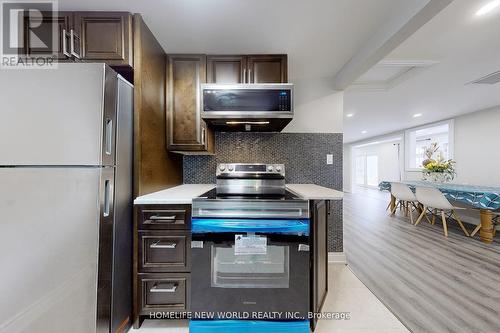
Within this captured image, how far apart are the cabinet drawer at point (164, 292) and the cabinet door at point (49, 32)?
5.69 ft

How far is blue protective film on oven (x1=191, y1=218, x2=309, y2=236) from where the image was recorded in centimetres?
147

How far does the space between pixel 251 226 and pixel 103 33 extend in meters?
1.80

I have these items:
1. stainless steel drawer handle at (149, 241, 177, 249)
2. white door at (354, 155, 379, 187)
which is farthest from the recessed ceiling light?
white door at (354, 155, 379, 187)

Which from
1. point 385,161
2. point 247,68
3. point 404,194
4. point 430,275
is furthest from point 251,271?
point 385,161

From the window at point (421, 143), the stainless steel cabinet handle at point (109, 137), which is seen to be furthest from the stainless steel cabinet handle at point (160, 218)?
the window at point (421, 143)

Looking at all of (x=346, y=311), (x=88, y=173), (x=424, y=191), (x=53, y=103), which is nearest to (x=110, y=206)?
(x=88, y=173)

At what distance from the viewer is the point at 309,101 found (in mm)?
2658

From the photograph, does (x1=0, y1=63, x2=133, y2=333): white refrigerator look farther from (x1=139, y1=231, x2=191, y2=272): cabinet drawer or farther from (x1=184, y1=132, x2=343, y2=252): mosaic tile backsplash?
(x1=184, y1=132, x2=343, y2=252): mosaic tile backsplash

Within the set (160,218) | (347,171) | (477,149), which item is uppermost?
(477,149)

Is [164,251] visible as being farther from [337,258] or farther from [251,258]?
[337,258]

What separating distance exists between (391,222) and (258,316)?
4280mm

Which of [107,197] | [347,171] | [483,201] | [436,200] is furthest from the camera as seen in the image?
[347,171]

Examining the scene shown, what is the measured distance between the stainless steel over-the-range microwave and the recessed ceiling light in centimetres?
149

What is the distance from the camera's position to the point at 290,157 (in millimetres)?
2588
